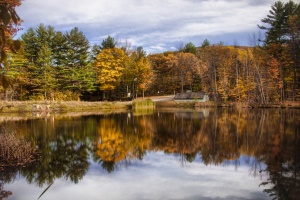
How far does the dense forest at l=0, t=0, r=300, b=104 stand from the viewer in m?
50.1

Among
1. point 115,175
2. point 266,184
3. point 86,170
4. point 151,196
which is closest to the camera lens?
point 151,196

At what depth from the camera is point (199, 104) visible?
5444cm

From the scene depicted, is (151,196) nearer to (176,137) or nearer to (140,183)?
(140,183)

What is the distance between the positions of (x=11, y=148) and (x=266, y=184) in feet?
33.4

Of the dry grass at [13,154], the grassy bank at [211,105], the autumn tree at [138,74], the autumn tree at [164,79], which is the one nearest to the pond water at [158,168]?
the dry grass at [13,154]

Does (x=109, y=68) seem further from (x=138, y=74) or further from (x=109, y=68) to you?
(x=138, y=74)

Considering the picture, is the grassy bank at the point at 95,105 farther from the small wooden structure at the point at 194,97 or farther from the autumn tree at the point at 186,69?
the autumn tree at the point at 186,69

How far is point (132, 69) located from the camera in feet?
202

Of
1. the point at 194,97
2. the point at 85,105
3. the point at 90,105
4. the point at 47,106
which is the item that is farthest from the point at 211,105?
the point at 47,106

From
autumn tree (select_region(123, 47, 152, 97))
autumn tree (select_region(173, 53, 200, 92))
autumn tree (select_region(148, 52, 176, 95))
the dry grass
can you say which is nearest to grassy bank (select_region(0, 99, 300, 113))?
autumn tree (select_region(123, 47, 152, 97))

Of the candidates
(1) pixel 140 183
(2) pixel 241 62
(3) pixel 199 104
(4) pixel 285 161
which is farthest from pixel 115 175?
(2) pixel 241 62

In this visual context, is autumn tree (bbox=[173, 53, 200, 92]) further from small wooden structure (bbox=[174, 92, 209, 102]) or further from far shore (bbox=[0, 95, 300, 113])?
far shore (bbox=[0, 95, 300, 113])

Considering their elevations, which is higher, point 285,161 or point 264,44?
point 264,44

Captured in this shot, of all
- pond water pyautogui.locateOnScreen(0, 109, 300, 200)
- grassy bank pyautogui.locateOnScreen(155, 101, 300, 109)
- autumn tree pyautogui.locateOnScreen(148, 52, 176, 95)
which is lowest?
pond water pyautogui.locateOnScreen(0, 109, 300, 200)
